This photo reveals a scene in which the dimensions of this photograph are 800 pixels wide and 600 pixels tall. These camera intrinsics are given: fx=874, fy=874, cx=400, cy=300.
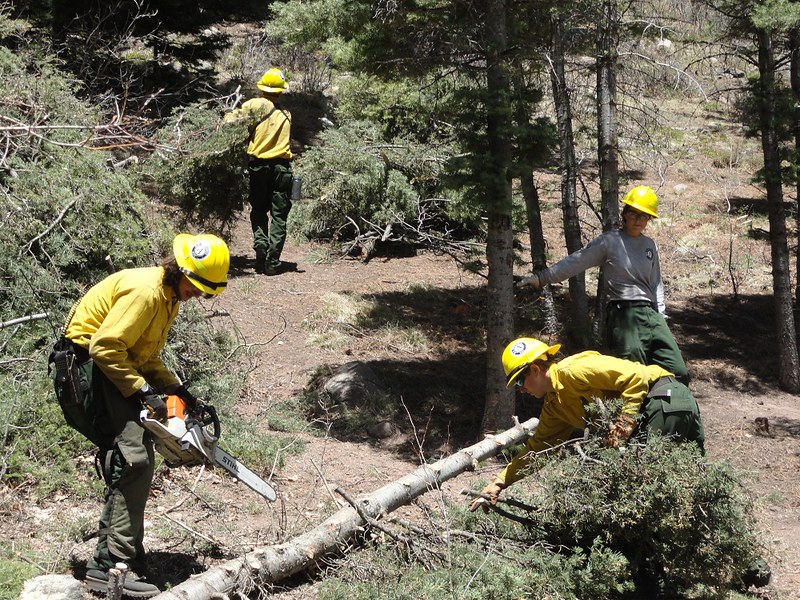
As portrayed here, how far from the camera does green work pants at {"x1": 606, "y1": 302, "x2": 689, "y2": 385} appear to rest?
6512 mm

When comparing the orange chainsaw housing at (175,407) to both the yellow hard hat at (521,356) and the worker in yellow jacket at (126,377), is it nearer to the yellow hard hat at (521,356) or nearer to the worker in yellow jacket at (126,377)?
the worker in yellow jacket at (126,377)

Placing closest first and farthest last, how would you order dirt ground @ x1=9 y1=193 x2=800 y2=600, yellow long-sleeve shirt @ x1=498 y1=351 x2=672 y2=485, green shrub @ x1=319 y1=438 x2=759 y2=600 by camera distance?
green shrub @ x1=319 y1=438 x2=759 y2=600 → yellow long-sleeve shirt @ x1=498 y1=351 x2=672 y2=485 → dirt ground @ x1=9 y1=193 x2=800 y2=600

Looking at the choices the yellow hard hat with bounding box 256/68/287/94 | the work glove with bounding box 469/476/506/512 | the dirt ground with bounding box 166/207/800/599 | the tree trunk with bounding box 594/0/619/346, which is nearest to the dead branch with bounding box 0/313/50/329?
the dirt ground with bounding box 166/207/800/599

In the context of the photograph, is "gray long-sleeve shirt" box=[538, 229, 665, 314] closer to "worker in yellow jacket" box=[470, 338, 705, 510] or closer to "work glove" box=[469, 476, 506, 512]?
"worker in yellow jacket" box=[470, 338, 705, 510]

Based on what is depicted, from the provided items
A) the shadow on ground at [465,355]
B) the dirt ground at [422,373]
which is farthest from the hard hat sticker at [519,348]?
the shadow on ground at [465,355]

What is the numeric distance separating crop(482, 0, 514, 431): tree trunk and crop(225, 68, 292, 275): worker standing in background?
335cm

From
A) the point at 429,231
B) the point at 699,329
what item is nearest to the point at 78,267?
the point at 429,231

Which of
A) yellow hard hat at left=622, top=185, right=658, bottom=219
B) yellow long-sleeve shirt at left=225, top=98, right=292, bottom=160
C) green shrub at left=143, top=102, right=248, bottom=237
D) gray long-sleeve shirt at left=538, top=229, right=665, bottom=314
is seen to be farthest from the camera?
yellow long-sleeve shirt at left=225, top=98, right=292, bottom=160

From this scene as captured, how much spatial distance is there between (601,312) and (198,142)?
200 inches

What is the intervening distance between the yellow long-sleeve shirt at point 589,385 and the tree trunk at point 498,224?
2.85m

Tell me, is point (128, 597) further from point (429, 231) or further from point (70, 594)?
point (429, 231)

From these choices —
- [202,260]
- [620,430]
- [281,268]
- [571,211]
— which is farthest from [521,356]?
[281,268]

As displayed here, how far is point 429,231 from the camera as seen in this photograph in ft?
42.1

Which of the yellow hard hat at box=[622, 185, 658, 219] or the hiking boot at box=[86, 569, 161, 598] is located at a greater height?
the yellow hard hat at box=[622, 185, 658, 219]
